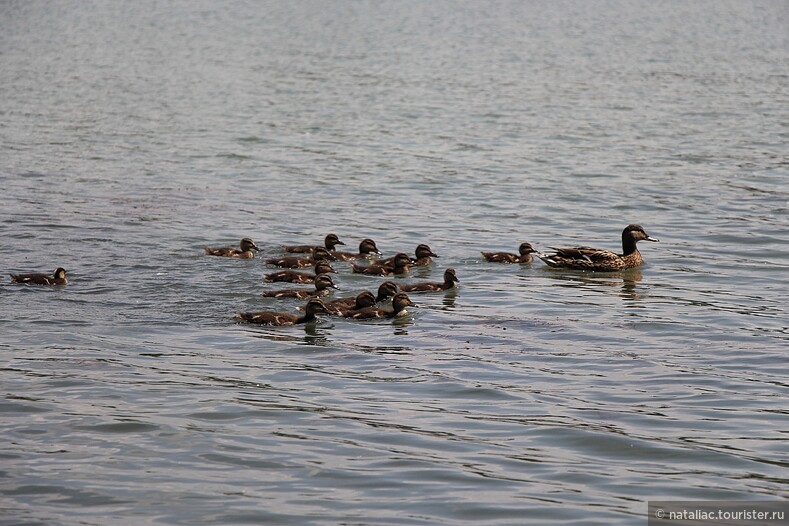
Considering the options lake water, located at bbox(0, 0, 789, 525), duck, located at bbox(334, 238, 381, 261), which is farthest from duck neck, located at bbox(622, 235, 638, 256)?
duck, located at bbox(334, 238, 381, 261)

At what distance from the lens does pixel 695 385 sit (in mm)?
11664

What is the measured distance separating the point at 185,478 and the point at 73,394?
224 cm

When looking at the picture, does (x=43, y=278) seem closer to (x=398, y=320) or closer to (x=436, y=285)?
(x=398, y=320)

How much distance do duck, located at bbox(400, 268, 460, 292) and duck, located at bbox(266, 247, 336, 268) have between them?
5.47 feet

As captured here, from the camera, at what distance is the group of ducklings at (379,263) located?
14.5 m

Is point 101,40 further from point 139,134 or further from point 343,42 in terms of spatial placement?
point 139,134

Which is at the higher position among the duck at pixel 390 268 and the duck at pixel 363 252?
the duck at pixel 363 252

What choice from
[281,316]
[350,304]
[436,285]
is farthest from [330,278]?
[281,316]

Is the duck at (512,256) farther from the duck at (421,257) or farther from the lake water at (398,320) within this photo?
the duck at (421,257)

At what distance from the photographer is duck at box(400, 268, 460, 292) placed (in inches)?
613

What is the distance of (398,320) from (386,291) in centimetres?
92

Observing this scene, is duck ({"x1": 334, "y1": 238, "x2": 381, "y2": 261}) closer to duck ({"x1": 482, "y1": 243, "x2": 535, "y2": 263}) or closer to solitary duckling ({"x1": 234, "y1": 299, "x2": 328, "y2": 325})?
duck ({"x1": 482, "y1": 243, "x2": 535, "y2": 263})

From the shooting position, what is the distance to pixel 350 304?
1473 centimetres

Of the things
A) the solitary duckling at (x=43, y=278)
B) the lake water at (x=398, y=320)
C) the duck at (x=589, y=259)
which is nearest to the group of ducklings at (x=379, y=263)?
the duck at (x=589, y=259)
